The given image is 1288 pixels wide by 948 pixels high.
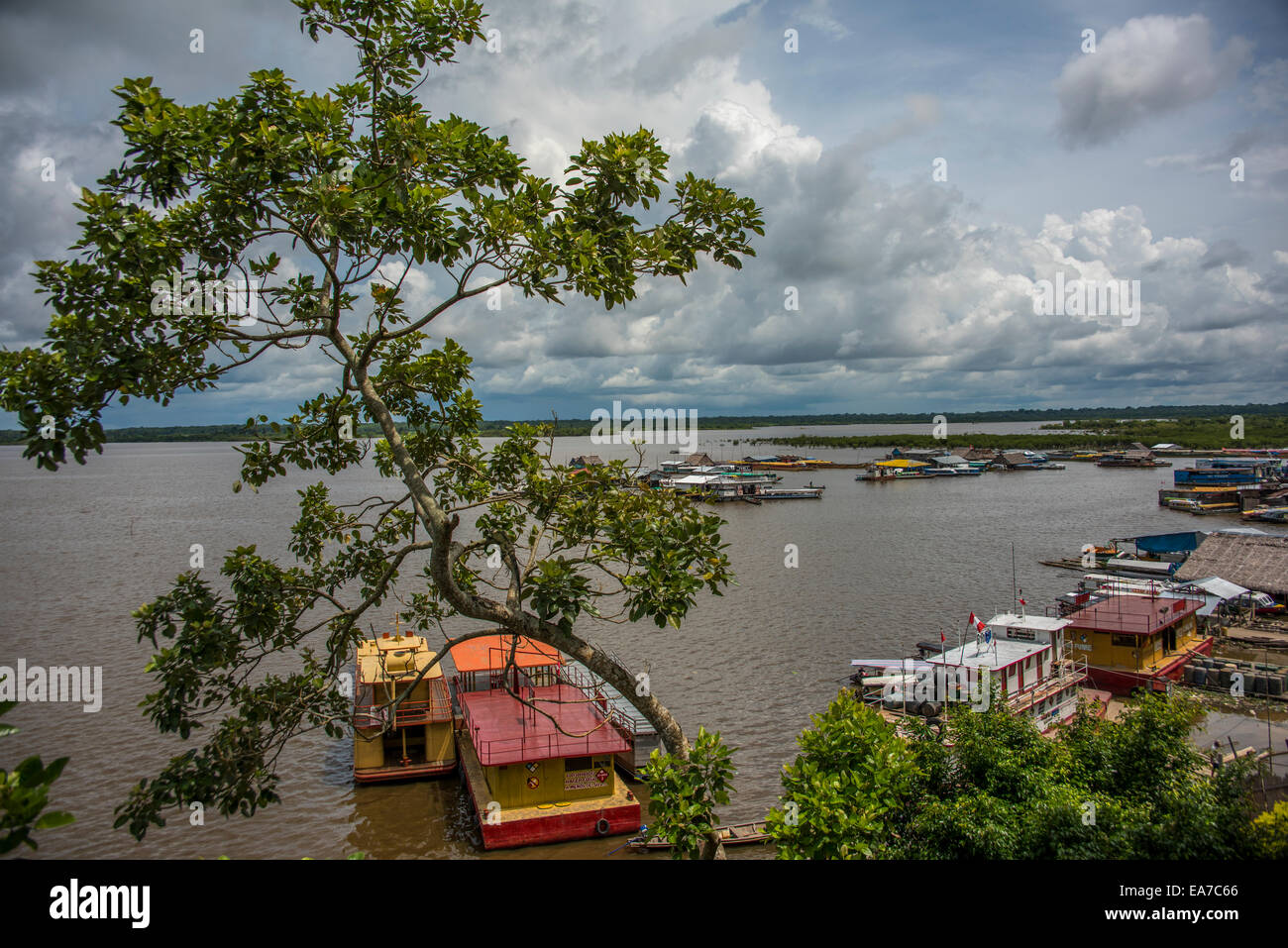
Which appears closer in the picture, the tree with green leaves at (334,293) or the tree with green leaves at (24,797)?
the tree with green leaves at (24,797)

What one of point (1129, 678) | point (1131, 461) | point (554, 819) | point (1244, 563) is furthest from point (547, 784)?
point (1131, 461)

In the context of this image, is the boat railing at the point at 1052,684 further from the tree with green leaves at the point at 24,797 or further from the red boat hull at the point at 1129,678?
the tree with green leaves at the point at 24,797

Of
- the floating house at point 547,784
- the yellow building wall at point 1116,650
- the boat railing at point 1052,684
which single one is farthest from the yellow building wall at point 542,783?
the yellow building wall at point 1116,650

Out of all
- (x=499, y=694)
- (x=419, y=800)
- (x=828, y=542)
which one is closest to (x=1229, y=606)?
(x=828, y=542)

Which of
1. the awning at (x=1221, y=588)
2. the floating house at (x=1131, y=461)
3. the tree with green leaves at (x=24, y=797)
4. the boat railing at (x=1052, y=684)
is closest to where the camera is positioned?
the tree with green leaves at (x=24, y=797)

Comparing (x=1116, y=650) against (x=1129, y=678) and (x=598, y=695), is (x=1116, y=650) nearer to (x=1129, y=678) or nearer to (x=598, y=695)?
(x=1129, y=678)
